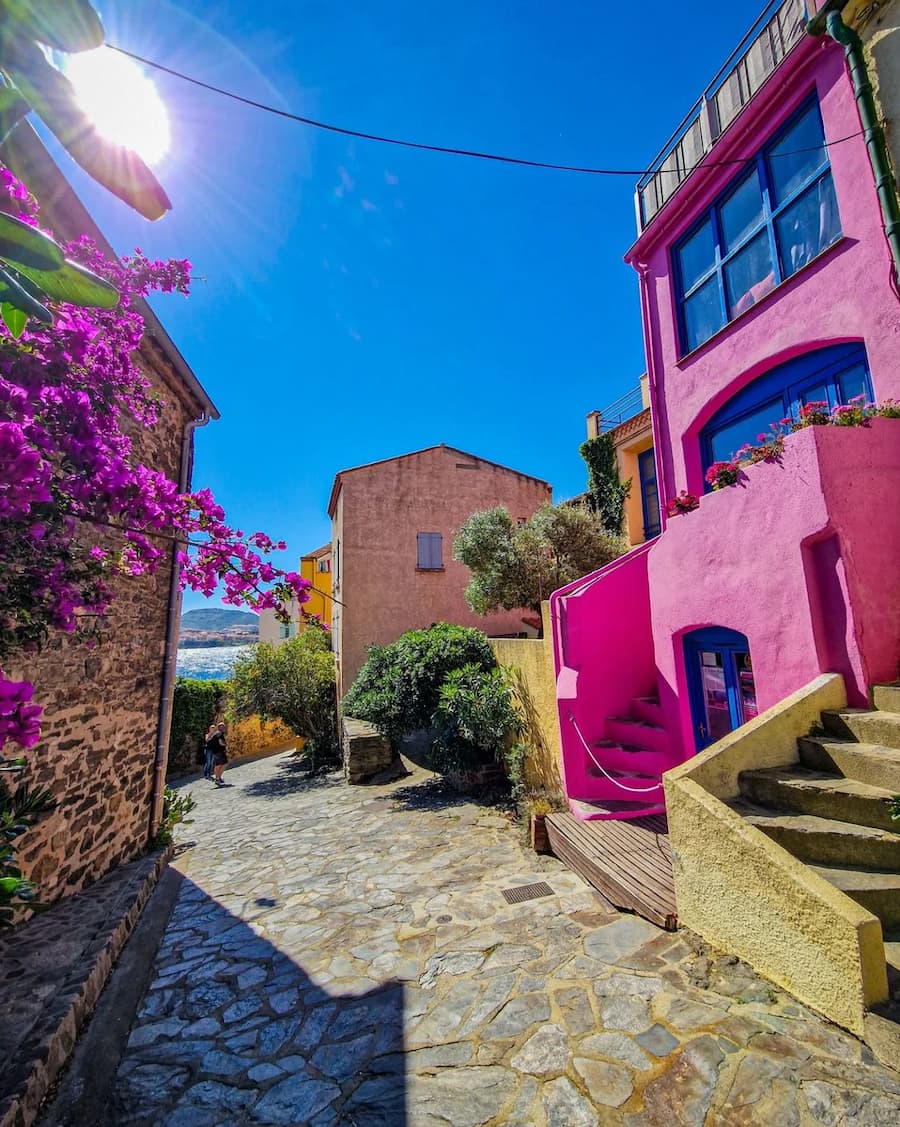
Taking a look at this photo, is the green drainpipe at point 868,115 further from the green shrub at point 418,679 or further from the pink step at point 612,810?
the green shrub at point 418,679

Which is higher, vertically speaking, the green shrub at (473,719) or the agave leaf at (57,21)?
the agave leaf at (57,21)

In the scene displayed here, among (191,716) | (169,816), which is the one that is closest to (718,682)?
(169,816)

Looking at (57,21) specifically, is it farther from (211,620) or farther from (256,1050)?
(211,620)

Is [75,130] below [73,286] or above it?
above

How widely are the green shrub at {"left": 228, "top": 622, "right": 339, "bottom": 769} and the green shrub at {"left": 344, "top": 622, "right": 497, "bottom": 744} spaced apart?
5008 mm

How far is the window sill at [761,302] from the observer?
5520 mm

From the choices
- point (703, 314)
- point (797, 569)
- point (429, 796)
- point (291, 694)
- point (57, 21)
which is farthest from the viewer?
point (291, 694)

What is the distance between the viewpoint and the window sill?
552 cm

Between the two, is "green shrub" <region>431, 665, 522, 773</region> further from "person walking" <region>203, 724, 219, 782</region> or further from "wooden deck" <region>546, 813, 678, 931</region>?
"person walking" <region>203, 724, 219, 782</region>

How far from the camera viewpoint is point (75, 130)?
151 cm

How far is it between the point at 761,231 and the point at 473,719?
27.7 ft

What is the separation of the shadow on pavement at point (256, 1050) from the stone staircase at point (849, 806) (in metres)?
2.80

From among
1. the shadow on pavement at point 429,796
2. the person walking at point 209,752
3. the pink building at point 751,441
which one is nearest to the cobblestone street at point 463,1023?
the pink building at point 751,441

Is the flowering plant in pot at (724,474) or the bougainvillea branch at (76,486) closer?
the bougainvillea branch at (76,486)
